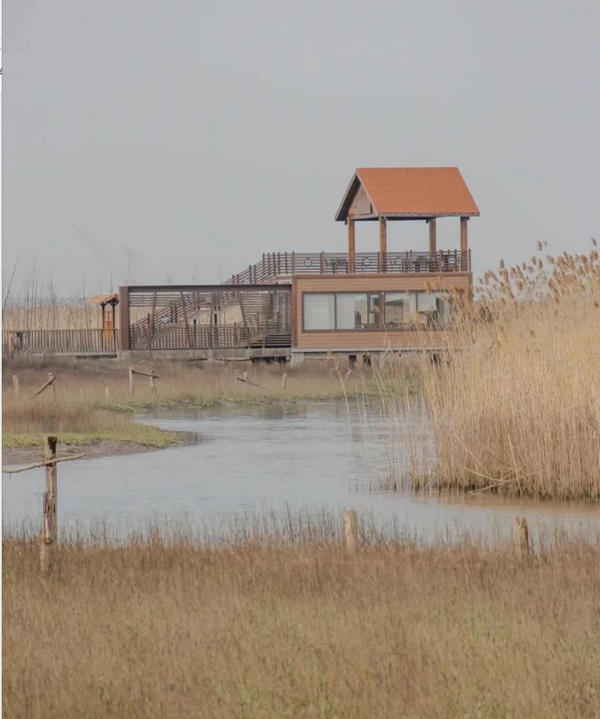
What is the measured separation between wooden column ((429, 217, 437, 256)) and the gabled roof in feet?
1.75

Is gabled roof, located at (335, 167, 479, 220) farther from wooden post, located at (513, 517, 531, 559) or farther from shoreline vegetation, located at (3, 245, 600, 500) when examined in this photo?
wooden post, located at (513, 517, 531, 559)

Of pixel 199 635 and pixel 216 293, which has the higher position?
pixel 216 293

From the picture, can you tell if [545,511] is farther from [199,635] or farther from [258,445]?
[258,445]

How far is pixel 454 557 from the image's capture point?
997 cm

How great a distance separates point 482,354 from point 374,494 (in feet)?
6.99

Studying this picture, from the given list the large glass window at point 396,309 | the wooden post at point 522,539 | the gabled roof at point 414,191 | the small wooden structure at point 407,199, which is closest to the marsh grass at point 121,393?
the large glass window at point 396,309

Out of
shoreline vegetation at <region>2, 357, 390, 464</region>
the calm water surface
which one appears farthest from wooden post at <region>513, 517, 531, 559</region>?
shoreline vegetation at <region>2, 357, 390, 464</region>

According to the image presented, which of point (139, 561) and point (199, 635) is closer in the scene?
point (199, 635)

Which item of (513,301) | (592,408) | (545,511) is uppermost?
(513,301)

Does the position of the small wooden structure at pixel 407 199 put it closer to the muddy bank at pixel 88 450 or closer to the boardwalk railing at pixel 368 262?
the boardwalk railing at pixel 368 262

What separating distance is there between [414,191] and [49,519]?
106ft

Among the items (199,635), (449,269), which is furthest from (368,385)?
(199,635)

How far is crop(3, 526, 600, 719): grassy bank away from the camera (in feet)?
20.6

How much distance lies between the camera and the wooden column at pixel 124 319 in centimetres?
4153
